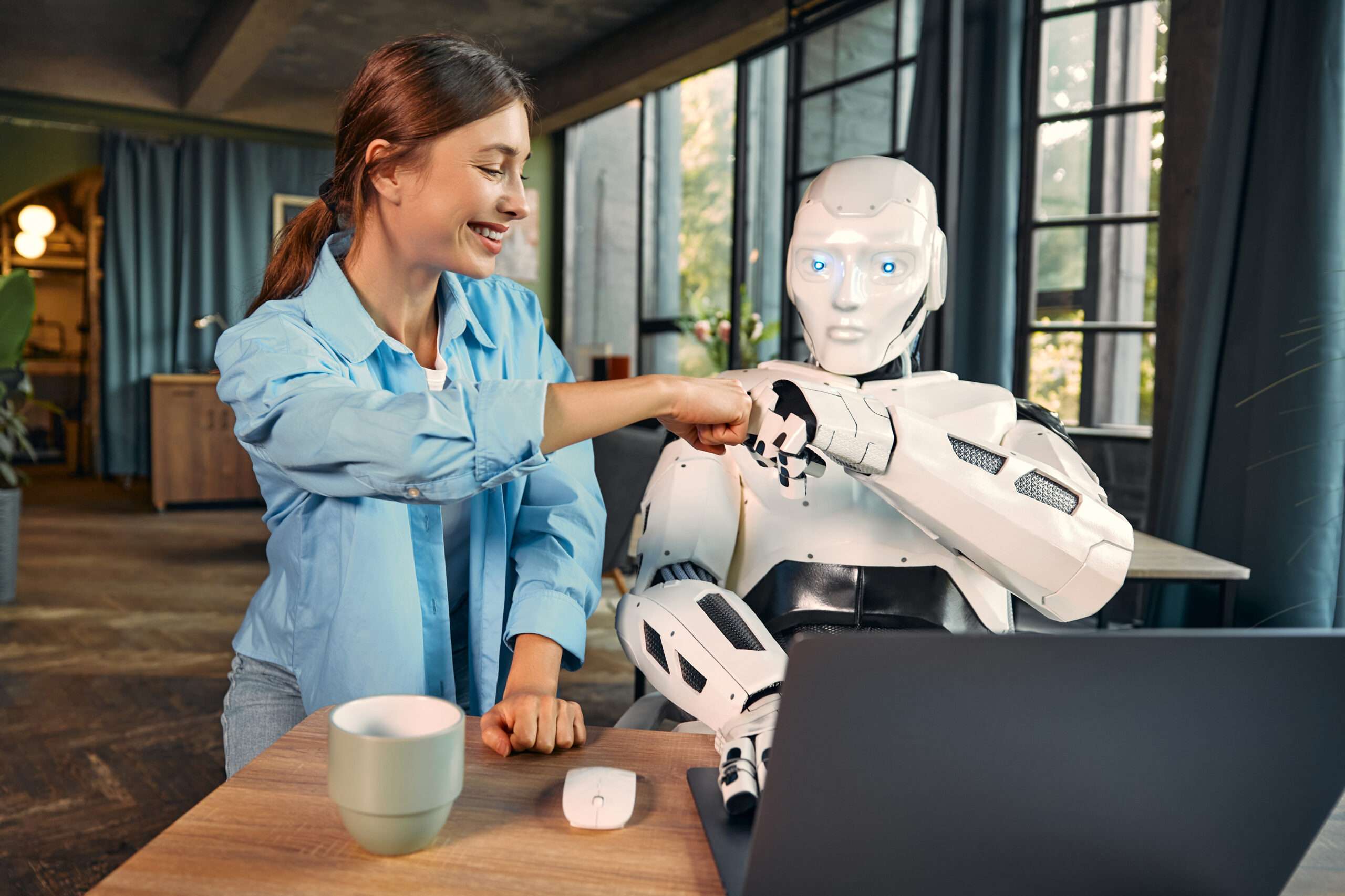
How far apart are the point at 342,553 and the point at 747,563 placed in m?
0.48

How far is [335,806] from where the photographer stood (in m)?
0.67

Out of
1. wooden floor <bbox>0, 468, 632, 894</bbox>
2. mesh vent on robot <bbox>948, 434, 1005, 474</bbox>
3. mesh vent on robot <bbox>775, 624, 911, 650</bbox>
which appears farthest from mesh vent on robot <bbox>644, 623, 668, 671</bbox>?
wooden floor <bbox>0, 468, 632, 894</bbox>

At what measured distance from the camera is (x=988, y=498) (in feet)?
3.09

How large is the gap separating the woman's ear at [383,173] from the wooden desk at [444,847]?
588 millimetres

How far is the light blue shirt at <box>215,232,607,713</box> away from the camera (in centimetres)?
80

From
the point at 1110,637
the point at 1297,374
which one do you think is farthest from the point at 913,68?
the point at 1110,637

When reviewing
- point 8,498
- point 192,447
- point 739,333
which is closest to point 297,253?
point 8,498

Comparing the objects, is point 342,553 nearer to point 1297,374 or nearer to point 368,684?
point 368,684

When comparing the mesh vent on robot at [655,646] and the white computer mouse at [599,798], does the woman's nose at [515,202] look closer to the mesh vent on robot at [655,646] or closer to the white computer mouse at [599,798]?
the mesh vent on robot at [655,646]

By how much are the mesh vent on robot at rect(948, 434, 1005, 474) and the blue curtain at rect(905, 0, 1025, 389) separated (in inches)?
115

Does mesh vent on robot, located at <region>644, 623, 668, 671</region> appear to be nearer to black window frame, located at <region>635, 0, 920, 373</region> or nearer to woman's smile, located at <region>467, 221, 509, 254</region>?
woman's smile, located at <region>467, 221, 509, 254</region>

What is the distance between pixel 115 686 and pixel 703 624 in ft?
9.13

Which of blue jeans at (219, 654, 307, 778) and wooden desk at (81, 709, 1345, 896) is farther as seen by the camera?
blue jeans at (219, 654, 307, 778)

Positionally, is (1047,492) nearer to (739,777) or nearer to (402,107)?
(739,777)
